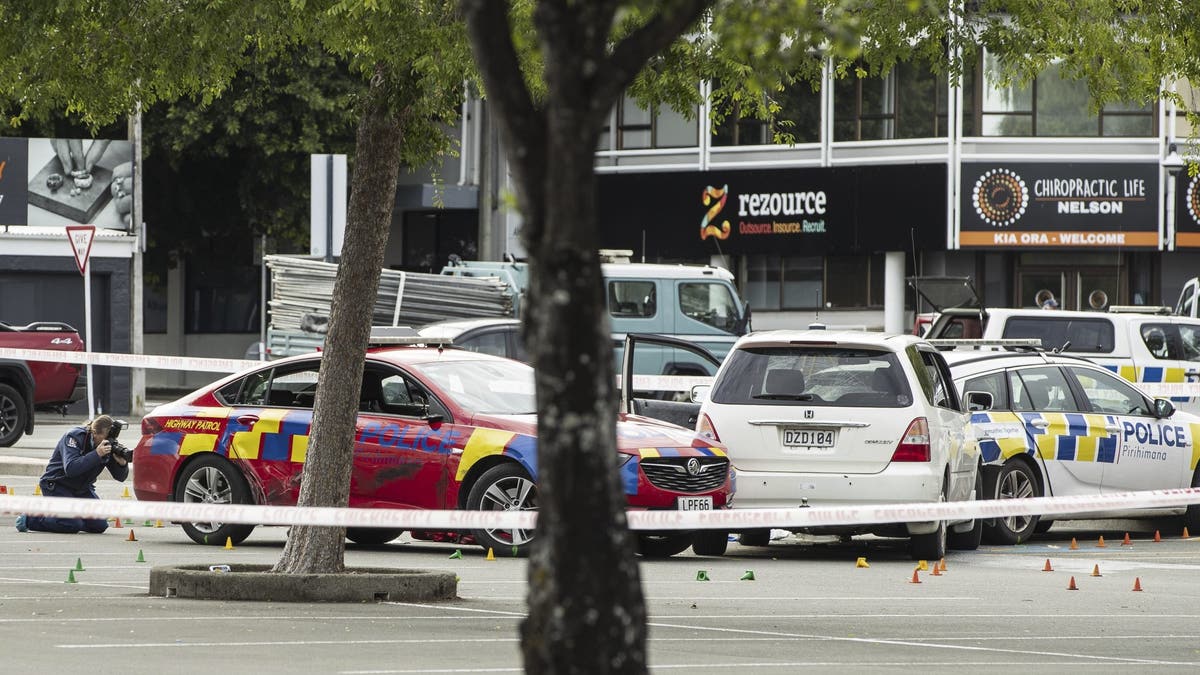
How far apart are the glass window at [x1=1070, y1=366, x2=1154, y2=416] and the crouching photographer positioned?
8.02m

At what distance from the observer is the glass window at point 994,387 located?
16047 mm

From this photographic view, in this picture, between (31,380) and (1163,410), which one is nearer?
(1163,410)

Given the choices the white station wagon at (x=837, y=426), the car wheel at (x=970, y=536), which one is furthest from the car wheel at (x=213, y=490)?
the car wheel at (x=970, y=536)

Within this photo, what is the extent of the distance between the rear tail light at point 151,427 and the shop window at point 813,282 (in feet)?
94.1

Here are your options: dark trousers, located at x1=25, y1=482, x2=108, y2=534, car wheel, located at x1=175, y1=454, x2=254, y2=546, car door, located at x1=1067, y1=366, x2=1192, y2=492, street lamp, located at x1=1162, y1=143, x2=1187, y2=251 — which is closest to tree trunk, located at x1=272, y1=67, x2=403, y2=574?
car wheel, located at x1=175, y1=454, x2=254, y2=546

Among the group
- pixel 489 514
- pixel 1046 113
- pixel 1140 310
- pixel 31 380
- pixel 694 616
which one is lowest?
pixel 694 616

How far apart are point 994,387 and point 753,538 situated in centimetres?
246

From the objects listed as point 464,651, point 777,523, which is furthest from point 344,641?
point 777,523

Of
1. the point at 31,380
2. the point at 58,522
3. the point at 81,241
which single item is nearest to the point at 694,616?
the point at 58,522

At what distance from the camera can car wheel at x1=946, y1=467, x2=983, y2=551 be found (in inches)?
597

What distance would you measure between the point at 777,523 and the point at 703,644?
1.48 metres

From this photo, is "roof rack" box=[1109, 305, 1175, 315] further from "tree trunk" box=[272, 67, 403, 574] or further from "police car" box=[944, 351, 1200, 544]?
"tree trunk" box=[272, 67, 403, 574]

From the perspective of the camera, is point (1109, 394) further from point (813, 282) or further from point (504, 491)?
point (813, 282)

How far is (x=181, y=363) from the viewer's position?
70.9 ft
